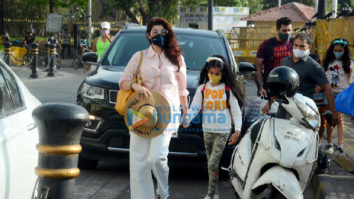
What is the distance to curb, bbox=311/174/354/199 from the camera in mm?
5985

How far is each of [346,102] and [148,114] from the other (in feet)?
8.47

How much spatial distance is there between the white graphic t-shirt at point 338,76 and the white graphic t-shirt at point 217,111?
2.99 meters

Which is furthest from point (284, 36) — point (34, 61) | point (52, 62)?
point (52, 62)

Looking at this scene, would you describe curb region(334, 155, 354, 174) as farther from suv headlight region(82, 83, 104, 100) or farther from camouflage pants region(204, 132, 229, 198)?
suv headlight region(82, 83, 104, 100)

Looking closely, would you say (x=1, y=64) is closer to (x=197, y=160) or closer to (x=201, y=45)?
(x=197, y=160)

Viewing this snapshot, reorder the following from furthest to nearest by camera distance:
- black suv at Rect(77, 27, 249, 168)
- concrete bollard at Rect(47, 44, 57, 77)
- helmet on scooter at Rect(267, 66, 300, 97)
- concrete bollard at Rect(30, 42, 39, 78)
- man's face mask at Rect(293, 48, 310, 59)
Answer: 1. concrete bollard at Rect(47, 44, 57, 77)
2. concrete bollard at Rect(30, 42, 39, 78)
3. black suv at Rect(77, 27, 249, 168)
4. man's face mask at Rect(293, 48, 310, 59)
5. helmet on scooter at Rect(267, 66, 300, 97)

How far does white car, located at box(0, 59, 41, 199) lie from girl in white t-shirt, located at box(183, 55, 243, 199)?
86.8 inches

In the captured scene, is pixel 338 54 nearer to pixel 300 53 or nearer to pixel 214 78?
pixel 300 53

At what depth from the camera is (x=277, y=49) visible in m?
8.06

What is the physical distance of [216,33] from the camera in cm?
866

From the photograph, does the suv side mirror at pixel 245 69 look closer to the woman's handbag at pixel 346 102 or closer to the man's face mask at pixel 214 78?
the woman's handbag at pixel 346 102

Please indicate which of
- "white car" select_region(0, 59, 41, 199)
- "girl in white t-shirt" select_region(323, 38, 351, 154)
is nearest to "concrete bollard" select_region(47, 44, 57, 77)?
"girl in white t-shirt" select_region(323, 38, 351, 154)

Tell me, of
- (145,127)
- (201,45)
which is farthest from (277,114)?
A: (201,45)

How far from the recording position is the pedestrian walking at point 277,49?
26.3ft
